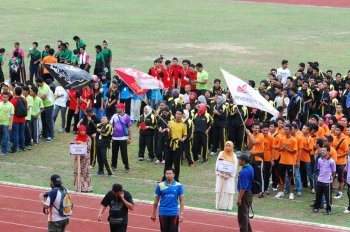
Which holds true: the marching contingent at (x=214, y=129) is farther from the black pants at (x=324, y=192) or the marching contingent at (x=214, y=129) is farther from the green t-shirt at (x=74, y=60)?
the green t-shirt at (x=74, y=60)

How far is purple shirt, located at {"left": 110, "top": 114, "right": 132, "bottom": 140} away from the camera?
74.5 feet

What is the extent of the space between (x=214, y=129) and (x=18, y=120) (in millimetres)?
5002

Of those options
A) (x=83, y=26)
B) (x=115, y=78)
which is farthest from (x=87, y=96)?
(x=83, y=26)

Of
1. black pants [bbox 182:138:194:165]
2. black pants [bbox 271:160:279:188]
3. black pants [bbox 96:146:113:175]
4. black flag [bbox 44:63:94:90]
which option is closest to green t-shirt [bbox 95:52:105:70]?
black pants [bbox 182:138:194:165]

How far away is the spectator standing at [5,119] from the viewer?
2406 cm

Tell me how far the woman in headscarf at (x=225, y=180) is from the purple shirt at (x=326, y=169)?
68.4 inches

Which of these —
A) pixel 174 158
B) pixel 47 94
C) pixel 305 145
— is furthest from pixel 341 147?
pixel 47 94

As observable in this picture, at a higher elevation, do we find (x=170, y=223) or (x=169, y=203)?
(x=169, y=203)

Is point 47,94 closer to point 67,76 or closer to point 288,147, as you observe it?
point 67,76

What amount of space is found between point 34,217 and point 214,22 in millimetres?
33617

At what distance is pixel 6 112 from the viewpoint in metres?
24.1

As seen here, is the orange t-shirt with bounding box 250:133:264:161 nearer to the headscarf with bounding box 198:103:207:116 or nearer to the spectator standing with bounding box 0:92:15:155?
the headscarf with bounding box 198:103:207:116

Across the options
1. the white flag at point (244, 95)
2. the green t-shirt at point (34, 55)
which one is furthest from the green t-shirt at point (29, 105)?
the green t-shirt at point (34, 55)

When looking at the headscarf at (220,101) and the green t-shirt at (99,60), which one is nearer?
the headscarf at (220,101)
